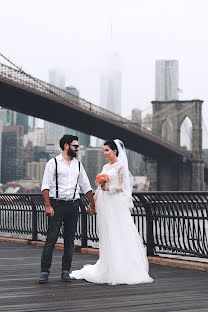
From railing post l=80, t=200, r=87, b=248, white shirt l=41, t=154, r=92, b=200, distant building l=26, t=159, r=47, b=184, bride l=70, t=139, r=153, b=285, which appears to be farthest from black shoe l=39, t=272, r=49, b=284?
distant building l=26, t=159, r=47, b=184

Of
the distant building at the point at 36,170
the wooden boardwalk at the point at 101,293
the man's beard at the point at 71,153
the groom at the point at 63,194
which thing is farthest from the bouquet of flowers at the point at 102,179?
the distant building at the point at 36,170

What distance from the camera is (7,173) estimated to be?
360 feet

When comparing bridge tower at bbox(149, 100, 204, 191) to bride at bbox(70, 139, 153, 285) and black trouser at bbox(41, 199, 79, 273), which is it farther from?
black trouser at bbox(41, 199, 79, 273)

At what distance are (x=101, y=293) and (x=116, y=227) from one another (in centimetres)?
110

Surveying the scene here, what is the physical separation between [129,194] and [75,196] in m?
0.65

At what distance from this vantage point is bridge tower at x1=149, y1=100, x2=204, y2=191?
52.7 m

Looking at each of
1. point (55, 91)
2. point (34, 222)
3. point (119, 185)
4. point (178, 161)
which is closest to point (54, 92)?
point (55, 91)

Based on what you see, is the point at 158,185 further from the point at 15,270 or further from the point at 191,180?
the point at 15,270

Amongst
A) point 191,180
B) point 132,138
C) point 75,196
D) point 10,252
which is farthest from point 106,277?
point 191,180

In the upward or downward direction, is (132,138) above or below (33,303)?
above

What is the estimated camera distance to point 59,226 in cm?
551

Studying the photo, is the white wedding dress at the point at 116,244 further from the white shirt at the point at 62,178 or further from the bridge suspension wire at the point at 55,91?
the bridge suspension wire at the point at 55,91

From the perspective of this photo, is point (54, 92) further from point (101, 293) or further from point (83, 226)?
point (101, 293)

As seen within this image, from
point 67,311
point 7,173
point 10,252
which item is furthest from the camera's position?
point 7,173
